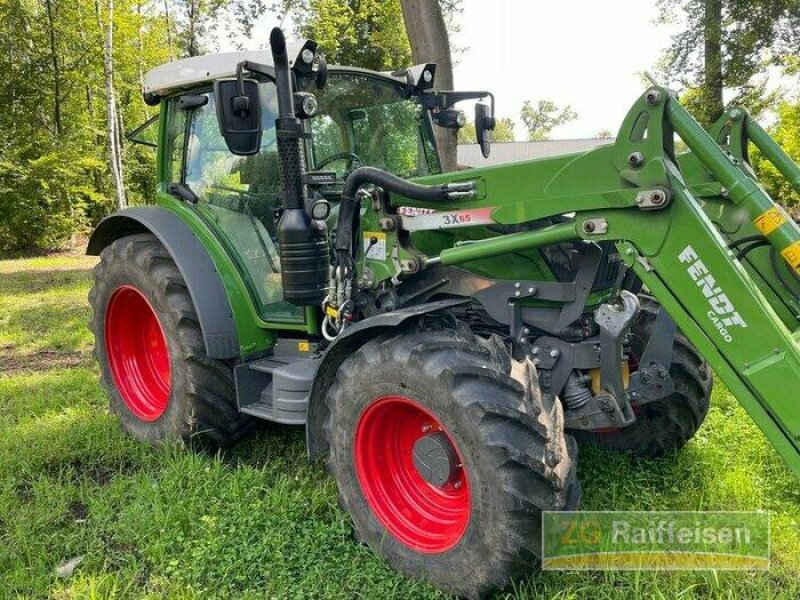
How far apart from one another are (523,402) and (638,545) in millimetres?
950

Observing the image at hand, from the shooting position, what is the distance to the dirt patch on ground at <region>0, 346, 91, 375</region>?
5.85 metres

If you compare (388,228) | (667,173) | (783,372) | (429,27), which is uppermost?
(429,27)

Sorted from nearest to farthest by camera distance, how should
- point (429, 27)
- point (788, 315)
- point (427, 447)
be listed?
1. point (427, 447)
2. point (788, 315)
3. point (429, 27)

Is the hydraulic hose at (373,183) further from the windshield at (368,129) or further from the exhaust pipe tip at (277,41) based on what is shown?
the exhaust pipe tip at (277,41)

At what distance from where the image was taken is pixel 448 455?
8.47ft

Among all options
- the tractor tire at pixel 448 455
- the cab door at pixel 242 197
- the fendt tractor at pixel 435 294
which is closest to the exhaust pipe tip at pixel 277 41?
the fendt tractor at pixel 435 294

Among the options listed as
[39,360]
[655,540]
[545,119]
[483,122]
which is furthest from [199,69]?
[545,119]

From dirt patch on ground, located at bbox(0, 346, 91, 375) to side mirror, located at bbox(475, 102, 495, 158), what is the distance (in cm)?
419

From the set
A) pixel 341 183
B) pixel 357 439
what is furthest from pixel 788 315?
pixel 341 183

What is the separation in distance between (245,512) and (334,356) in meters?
0.89

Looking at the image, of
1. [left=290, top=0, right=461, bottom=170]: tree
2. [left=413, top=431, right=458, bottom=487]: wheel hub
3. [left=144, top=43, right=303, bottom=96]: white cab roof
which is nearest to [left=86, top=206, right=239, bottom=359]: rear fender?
[left=144, top=43, right=303, bottom=96]: white cab roof

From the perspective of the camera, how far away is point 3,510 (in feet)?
10.6

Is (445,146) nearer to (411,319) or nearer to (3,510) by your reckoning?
(411,319)

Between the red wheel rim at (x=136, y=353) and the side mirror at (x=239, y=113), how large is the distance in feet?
5.88
